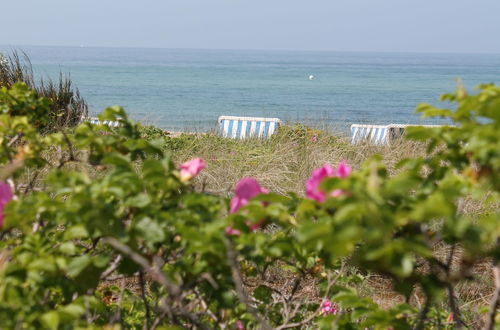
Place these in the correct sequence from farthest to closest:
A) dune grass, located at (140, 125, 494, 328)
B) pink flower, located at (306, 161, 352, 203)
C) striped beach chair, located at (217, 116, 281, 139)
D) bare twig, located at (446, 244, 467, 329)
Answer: striped beach chair, located at (217, 116, 281, 139)
dune grass, located at (140, 125, 494, 328)
bare twig, located at (446, 244, 467, 329)
pink flower, located at (306, 161, 352, 203)

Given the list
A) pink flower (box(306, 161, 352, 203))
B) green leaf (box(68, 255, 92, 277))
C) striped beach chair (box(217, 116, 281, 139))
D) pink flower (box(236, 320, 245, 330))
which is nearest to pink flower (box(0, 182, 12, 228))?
green leaf (box(68, 255, 92, 277))

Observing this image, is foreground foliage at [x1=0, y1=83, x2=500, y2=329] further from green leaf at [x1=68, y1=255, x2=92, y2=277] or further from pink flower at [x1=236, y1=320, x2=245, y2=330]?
pink flower at [x1=236, y1=320, x2=245, y2=330]

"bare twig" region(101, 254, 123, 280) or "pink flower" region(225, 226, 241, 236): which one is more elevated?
"pink flower" region(225, 226, 241, 236)

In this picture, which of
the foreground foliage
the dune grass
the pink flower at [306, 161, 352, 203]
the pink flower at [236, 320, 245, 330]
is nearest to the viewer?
the foreground foliage

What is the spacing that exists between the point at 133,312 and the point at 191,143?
5.41m

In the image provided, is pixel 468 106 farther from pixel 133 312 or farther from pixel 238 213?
pixel 133 312

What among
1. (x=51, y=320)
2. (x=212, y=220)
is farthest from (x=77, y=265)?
(x=212, y=220)

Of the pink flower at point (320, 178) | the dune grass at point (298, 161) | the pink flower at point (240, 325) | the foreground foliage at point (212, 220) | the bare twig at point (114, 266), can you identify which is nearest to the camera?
the foreground foliage at point (212, 220)

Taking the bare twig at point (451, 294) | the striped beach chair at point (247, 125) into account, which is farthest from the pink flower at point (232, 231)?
the striped beach chair at point (247, 125)

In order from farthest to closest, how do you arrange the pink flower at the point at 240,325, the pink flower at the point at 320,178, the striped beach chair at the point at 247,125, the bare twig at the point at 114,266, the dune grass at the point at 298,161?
the striped beach chair at the point at 247,125
the dune grass at the point at 298,161
the pink flower at the point at 240,325
the bare twig at the point at 114,266
the pink flower at the point at 320,178

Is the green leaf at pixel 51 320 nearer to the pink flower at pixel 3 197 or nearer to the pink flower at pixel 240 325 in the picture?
the pink flower at pixel 3 197

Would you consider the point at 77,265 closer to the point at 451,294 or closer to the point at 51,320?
the point at 51,320

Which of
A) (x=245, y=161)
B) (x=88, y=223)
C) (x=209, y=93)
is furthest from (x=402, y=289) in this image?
(x=209, y=93)

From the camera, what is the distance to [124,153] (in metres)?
1.50
